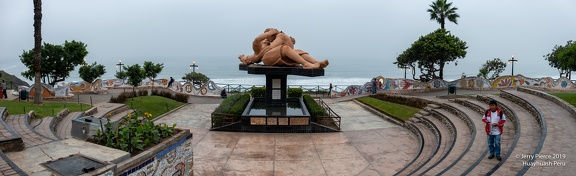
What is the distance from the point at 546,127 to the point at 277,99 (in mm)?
13088

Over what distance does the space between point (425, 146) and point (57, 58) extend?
2592 cm

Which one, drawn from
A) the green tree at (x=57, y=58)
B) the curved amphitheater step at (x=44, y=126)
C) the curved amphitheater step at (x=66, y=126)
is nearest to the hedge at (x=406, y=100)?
the curved amphitheater step at (x=66, y=126)

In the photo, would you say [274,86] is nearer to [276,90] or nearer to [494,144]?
[276,90]

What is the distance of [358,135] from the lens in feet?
52.3

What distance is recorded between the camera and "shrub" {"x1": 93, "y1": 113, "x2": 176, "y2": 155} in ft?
23.5

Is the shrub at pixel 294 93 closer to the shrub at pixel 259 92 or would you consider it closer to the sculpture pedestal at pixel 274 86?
the shrub at pixel 259 92

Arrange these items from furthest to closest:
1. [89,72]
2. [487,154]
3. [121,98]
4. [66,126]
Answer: [89,72], [121,98], [66,126], [487,154]

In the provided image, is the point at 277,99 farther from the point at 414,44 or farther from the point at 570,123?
the point at 414,44

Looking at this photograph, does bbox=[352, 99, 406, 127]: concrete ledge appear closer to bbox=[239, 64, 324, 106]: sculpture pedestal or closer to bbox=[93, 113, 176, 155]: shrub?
bbox=[239, 64, 324, 106]: sculpture pedestal

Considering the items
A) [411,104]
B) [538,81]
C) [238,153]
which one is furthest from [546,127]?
[538,81]

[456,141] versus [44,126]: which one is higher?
[44,126]

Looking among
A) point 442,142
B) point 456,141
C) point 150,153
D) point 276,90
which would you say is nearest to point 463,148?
point 456,141

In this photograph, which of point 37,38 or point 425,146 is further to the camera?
point 37,38

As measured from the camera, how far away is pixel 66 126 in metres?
14.2
